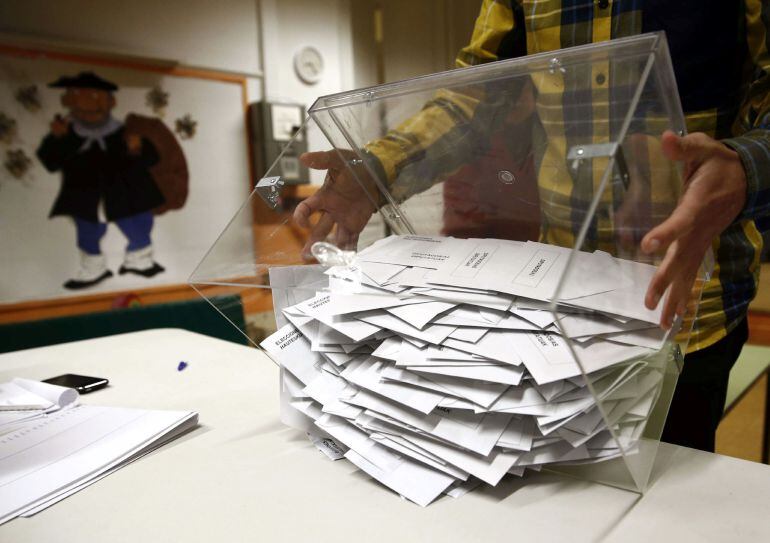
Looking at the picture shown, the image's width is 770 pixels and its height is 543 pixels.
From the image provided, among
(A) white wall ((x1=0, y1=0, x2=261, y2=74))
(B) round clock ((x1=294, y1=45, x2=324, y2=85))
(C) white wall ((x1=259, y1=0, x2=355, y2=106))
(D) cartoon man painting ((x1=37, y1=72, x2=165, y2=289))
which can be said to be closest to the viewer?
(A) white wall ((x1=0, y1=0, x2=261, y2=74))

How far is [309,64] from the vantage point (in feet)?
10.7

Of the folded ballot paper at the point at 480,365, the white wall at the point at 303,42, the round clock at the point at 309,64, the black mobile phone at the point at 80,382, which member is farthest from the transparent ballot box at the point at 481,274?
the round clock at the point at 309,64

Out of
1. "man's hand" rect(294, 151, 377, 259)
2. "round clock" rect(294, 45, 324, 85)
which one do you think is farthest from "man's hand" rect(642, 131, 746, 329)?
"round clock" rect(294, 45, 324, 85)

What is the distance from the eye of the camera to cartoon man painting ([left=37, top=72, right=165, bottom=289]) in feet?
8.29

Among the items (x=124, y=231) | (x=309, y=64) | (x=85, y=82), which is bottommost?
(x=124, y=231)

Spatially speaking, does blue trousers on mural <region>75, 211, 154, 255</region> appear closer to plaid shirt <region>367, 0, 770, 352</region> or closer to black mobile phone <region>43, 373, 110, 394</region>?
black mobile phone <region>43, 373, 110, 394</region>

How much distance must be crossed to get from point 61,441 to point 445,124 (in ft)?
2.13

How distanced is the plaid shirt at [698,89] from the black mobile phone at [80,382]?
0.65 m

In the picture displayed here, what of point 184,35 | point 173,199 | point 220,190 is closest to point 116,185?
point 173,199

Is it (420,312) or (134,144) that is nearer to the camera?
(420,312)

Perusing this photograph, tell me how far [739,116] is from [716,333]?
320 millimetres

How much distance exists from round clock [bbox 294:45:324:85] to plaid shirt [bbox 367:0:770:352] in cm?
252

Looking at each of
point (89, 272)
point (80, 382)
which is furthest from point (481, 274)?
point (89, 272)

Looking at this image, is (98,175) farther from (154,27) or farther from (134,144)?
(154,27)
